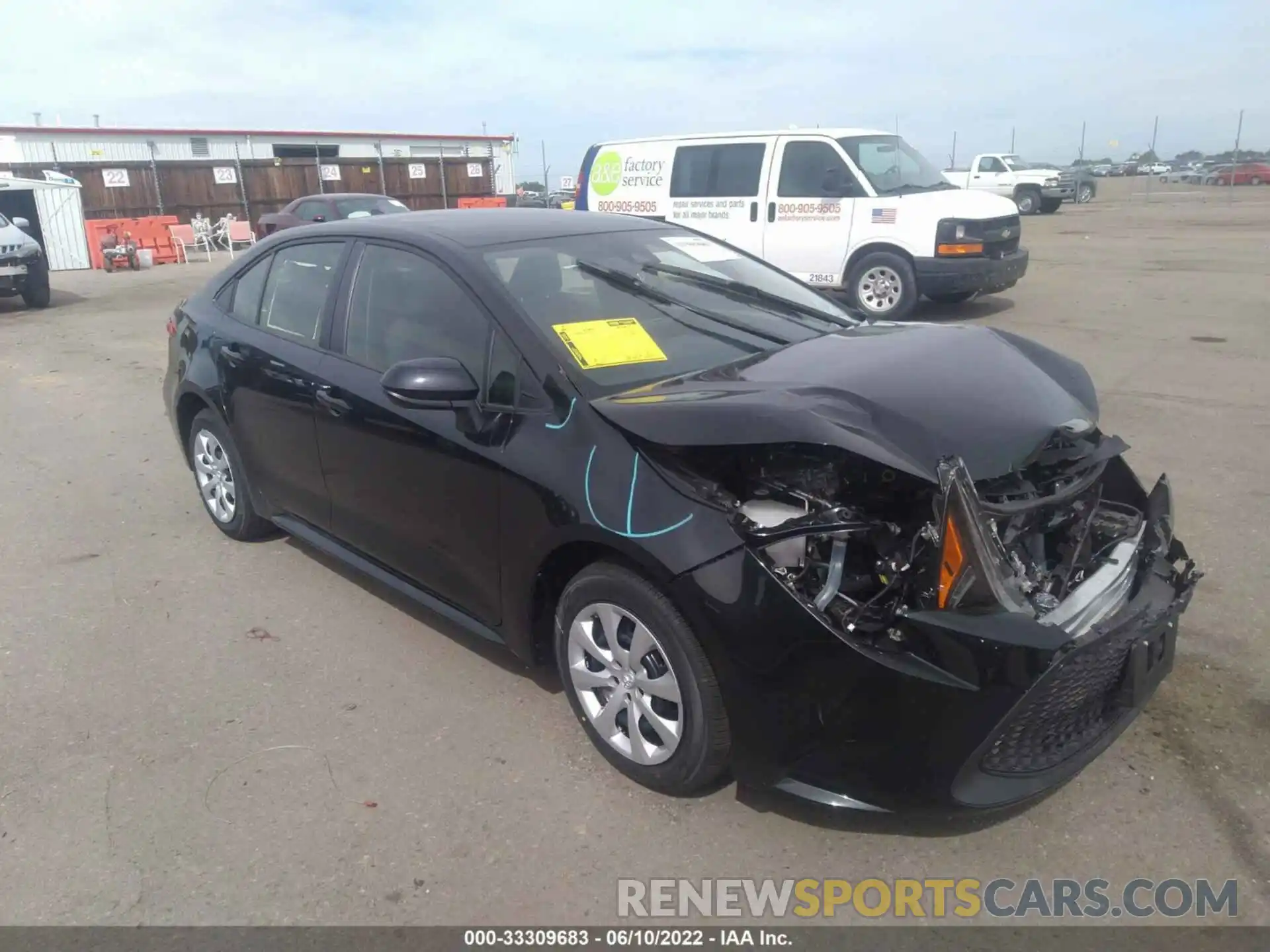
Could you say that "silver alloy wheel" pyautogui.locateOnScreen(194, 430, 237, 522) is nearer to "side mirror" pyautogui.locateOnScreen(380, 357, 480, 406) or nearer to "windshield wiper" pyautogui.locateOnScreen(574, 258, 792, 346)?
"side mirror" pyautogui.locateOnScreen(380, 357, 480, 406)

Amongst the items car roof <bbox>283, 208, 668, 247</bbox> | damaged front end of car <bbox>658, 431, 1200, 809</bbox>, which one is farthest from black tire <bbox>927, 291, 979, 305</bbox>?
damaged front end of car <bbox>658, 431, 1200, 809</bbox>

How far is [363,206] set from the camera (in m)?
17.9

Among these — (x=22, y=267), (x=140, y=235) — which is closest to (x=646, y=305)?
(x=22, y=267)

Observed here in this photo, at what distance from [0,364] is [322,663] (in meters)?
9.00

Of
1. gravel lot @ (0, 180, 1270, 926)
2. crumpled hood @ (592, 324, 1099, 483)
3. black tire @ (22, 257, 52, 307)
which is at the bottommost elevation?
gravel lot @ (0, 180, 1270, 926)

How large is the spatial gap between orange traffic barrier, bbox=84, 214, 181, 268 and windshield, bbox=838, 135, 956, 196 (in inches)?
710

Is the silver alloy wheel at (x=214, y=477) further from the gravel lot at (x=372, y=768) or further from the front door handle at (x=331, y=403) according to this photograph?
the front door handle at (x=331, y=403)

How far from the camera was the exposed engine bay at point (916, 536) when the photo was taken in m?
2.48

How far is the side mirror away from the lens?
3123 millimetres

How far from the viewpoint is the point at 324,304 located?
Answer: 4.07 metres

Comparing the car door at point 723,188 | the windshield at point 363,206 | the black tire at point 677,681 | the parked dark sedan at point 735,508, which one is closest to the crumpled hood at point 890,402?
the parked dark sedan at point 735,508

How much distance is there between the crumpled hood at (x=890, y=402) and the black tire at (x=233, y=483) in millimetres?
2573

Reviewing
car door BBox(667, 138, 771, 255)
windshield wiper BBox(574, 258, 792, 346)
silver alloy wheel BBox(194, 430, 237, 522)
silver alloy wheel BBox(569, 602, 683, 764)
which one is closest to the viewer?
silver alloy wheel BBox(569, 602, 683, 764)

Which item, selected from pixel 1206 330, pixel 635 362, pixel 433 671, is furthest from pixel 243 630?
pixel 1206 330
